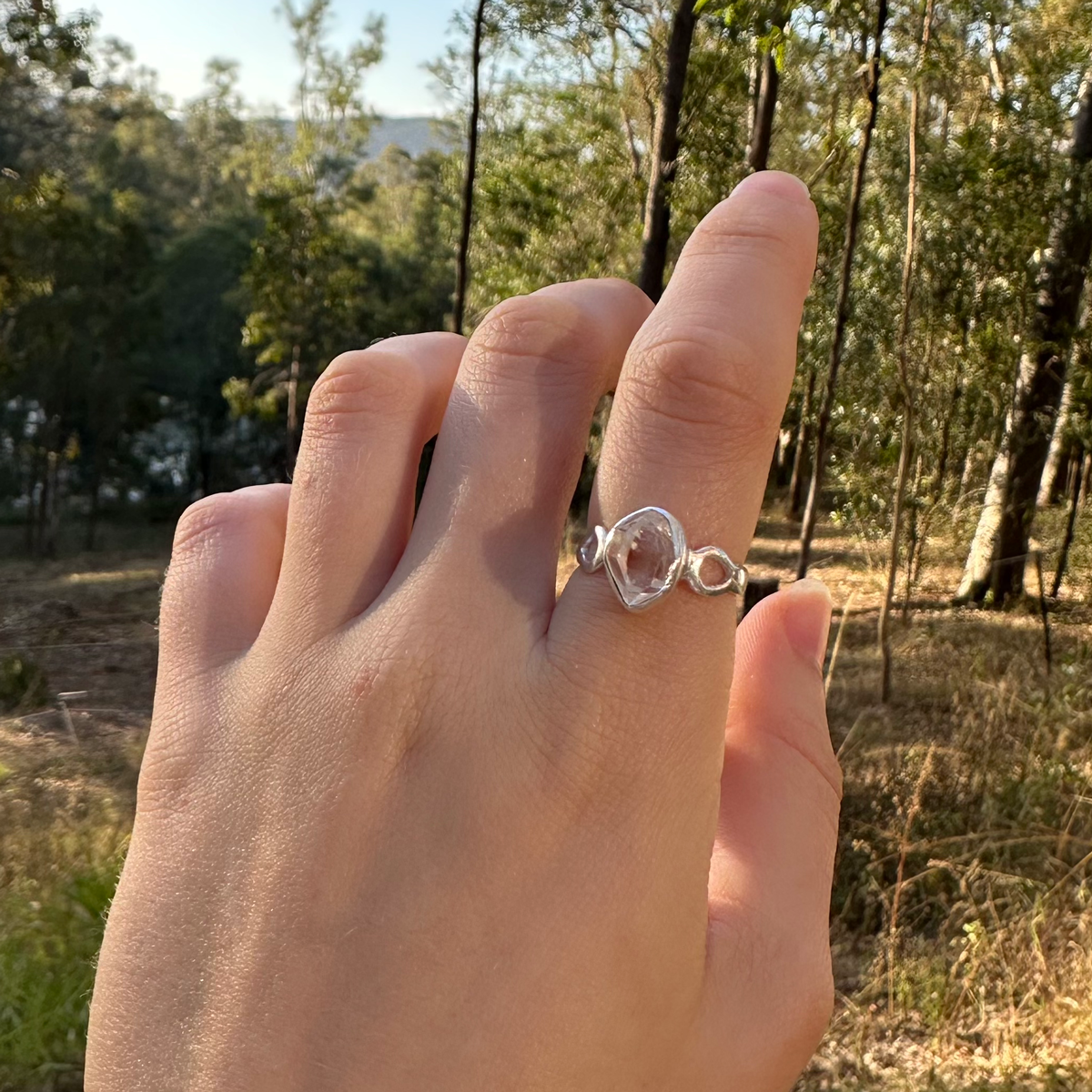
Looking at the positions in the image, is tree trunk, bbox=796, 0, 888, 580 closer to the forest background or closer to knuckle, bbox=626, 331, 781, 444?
the forest background

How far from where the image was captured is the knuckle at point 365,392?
3.25 ft

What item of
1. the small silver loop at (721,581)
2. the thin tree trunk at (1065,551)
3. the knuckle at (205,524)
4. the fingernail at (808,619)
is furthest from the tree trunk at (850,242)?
the small silver loop at (721,581)

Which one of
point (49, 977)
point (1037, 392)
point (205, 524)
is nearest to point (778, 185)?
point (205, 524)

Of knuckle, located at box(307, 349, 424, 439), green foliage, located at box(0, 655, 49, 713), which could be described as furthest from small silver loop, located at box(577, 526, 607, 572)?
green foliage, located at box(0, 655, 49, 713)

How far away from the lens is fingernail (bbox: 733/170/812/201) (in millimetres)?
911

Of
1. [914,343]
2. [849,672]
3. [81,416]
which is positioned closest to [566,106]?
[914,343]

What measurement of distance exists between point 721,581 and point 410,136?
4406cm

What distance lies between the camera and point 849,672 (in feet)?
26.9

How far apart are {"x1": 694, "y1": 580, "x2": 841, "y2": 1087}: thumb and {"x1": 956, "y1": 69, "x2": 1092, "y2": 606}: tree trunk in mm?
7441

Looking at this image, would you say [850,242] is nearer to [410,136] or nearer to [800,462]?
[800,462]

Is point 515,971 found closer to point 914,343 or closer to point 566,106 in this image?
point 914,343

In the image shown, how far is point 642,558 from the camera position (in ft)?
2.68

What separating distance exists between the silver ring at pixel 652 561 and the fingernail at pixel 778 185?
304mm

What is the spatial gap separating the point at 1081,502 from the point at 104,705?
10442mm
